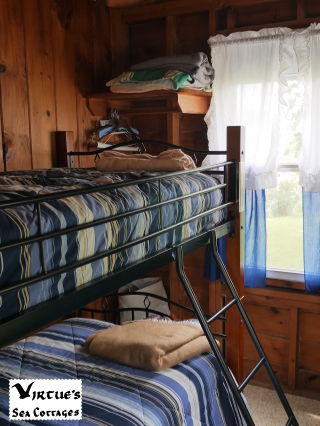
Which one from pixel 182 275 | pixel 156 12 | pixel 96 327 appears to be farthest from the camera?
pixel 156 12

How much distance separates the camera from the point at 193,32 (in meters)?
3.23

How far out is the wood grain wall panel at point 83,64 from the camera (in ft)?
9.92

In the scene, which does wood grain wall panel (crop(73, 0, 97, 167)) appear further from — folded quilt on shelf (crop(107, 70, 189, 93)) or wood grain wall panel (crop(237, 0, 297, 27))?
wood grain wall panel (crop(237, 0, 297, 27))

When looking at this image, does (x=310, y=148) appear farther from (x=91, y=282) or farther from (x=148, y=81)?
(x=91, y=282)

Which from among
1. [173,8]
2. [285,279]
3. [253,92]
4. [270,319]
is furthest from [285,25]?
[270,319]

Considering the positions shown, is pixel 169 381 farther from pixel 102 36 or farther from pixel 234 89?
pixel 102 36

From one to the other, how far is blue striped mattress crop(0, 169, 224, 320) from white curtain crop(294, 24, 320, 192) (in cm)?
105

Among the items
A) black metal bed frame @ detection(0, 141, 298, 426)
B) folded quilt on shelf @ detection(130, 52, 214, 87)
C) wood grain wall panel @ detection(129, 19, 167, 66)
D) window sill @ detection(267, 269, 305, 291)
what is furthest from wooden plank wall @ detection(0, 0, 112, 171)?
window sill @ detection(267, 269, 305, 291)

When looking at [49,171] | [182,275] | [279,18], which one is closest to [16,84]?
[49,171]

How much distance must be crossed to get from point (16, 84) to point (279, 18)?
1.66 metres

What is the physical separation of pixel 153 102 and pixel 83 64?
0.59 meters

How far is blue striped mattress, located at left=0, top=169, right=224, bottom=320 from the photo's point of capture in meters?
1.10

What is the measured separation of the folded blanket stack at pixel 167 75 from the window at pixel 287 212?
57 centimetres

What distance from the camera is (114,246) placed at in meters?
1.43
